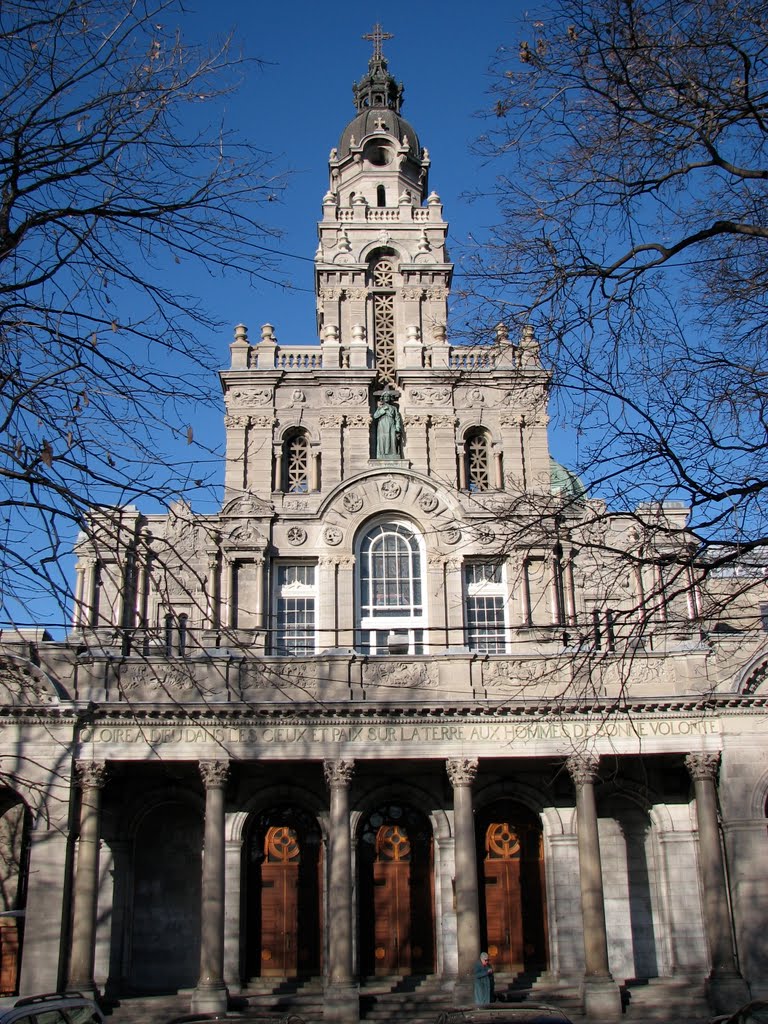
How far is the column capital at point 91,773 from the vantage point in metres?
27.2

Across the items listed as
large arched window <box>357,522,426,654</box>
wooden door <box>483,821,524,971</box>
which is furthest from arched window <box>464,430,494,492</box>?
wooden door <box>483,821,524,971</box>

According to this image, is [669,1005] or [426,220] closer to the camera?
[669,1005]

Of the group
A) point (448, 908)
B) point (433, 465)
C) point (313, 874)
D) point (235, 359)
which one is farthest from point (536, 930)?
point (235, 359)

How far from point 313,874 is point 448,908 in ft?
12.7

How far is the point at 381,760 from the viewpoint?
2872 centimetres

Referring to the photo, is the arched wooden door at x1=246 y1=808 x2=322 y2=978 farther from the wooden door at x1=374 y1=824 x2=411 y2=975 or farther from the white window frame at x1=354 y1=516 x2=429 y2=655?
the white window frame at x1=354 y1=516 x2=429 y2=655

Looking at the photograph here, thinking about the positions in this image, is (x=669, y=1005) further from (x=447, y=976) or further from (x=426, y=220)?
(x=426, y=220)

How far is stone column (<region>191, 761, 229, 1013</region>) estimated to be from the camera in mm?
25859

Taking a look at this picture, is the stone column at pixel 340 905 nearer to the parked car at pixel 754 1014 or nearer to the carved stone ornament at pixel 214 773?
the carved stone ornament at pixel 214 773

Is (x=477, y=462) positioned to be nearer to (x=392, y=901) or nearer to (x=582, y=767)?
(x=582, y=767)

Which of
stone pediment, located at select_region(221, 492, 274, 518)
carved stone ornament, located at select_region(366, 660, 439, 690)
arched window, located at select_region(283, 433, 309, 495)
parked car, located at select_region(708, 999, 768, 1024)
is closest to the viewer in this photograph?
parked car, located at select_region(708, 999, 768, 1024)

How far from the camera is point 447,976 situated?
28984mm

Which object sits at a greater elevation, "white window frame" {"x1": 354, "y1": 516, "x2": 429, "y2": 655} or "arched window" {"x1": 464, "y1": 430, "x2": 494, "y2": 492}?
"arched window" {"x1": 464, "y1": 430, "x2": 494, "y2": 492}

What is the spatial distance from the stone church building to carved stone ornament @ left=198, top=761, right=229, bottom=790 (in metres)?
0.06
